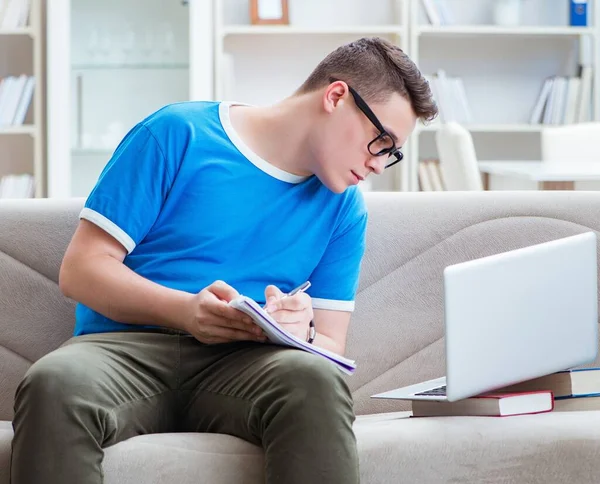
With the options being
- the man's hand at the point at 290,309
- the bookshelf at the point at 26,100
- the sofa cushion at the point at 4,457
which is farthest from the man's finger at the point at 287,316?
the bookshelf at the point at 26,100

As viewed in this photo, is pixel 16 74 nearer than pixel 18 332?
No

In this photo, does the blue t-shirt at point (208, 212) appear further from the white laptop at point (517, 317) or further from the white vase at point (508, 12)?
the white vase at point (508, 12)

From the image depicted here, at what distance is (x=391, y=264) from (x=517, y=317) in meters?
0.47

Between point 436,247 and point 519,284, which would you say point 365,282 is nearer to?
point 436,247

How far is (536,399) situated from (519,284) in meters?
0.20

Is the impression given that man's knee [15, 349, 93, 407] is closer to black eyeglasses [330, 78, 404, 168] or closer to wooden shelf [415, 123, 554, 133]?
black eyeglasses [330, 78, 404, 168]

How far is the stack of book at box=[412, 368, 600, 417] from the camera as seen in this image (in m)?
1.45

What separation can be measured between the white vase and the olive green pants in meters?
3.79

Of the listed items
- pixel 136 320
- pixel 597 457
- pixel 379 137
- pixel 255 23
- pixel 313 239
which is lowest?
pixel 597 457

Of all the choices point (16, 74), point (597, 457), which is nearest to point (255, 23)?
point (16, 74)

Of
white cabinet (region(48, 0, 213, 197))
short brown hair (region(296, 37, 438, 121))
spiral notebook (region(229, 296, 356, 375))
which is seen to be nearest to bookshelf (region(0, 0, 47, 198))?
white cabinet (region(48, 0, 213, 197))

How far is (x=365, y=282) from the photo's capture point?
1.86 m

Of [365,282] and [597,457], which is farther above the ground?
[365,282]

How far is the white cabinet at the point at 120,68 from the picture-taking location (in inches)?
173
